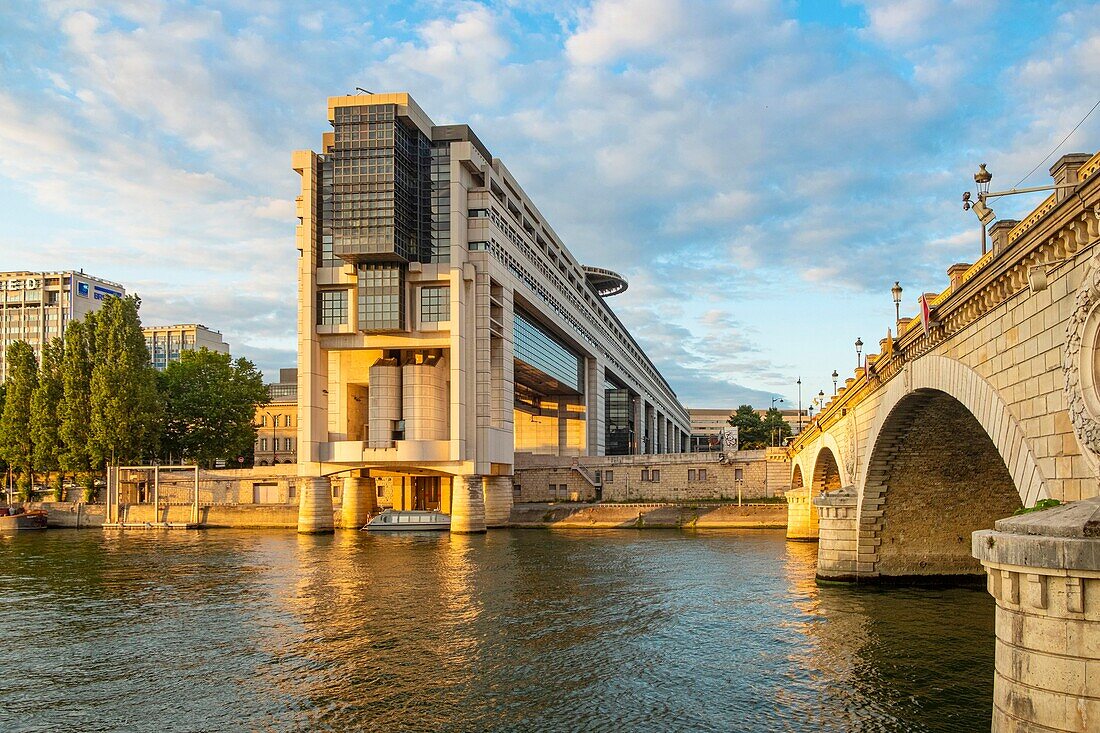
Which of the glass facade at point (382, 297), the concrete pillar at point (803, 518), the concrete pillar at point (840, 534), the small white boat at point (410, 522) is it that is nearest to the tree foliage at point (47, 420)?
the glass facade at point (382, 297)

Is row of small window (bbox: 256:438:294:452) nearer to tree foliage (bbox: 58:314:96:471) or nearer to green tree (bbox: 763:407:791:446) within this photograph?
tree foliage (bbox: 58:314:96:471)

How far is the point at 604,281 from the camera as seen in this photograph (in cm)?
16738

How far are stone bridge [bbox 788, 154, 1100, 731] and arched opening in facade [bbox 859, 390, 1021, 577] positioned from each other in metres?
0.07

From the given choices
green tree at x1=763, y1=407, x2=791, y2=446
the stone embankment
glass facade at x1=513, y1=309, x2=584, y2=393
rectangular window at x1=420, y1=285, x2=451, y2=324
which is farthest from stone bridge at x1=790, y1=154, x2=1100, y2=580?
green tree at x1=763, y1=407, x2=791, y2=446

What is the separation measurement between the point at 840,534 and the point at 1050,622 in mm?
28339

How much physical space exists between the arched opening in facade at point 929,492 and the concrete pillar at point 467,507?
4660 centimetres

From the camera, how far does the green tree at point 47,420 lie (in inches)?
3844

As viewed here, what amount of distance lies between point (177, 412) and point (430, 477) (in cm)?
3250

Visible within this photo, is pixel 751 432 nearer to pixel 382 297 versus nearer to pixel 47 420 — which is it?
pixel 382 297

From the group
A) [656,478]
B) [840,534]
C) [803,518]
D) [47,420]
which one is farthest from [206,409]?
[840,534]

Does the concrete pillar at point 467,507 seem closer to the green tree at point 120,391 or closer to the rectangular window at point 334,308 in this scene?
the rectangular window at point 334,308

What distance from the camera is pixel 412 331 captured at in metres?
83.3

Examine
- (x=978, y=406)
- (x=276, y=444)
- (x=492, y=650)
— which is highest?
(x=978, y=406)

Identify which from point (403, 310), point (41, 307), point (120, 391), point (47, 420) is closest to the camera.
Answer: point (403, 310)
